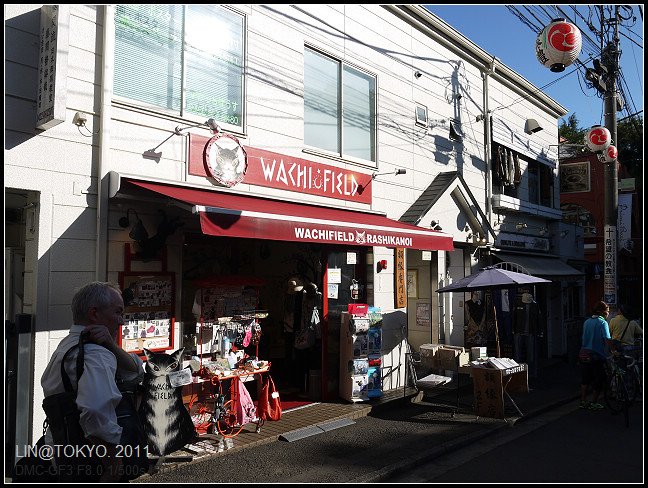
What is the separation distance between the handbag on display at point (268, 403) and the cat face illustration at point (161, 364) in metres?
1.98

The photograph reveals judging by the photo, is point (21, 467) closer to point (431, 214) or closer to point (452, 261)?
point (431, 214)

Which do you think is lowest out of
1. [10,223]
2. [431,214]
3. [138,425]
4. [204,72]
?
[138,425]

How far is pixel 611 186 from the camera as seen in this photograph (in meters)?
13.1

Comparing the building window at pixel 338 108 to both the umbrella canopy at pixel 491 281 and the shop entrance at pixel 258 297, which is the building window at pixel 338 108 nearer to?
the shop entrance at pixel 258 297

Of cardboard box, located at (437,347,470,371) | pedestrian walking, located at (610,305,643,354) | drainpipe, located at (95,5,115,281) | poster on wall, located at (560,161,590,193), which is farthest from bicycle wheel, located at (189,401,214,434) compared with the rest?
poster on wall, located at (560,161,590,193)

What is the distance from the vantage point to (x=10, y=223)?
19.4 ft

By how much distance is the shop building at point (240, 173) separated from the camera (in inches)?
214

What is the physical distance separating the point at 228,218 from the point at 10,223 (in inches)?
101

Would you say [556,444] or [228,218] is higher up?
[228,218]

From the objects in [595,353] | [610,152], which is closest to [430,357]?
[595,353]

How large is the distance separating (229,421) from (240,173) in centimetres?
336

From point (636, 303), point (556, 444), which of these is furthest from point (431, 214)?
point (636, 303)

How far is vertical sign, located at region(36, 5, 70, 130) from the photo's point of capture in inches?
199

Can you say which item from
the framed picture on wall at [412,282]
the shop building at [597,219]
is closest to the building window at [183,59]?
the framed picture on wall at [412,282]
